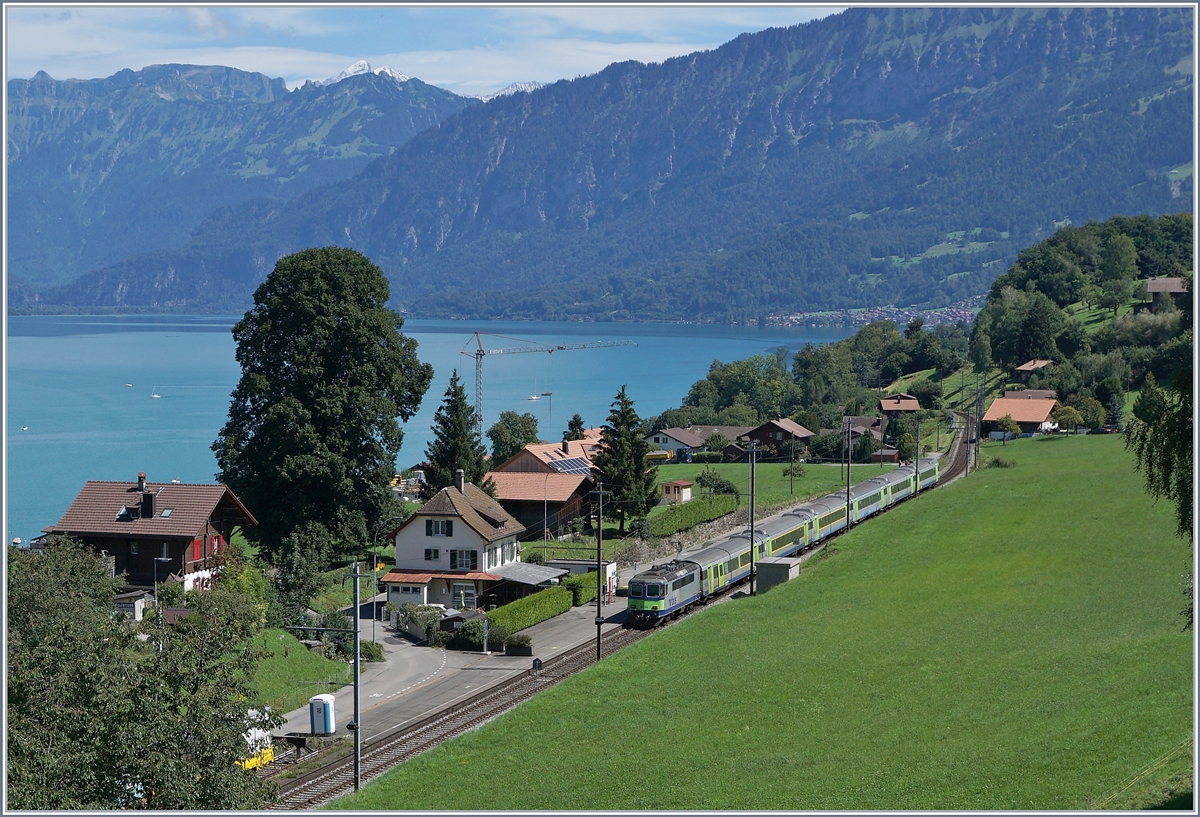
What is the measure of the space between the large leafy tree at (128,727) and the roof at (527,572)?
85.7 ft

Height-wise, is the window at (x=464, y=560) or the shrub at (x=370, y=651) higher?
the window at (x=464, y=560)

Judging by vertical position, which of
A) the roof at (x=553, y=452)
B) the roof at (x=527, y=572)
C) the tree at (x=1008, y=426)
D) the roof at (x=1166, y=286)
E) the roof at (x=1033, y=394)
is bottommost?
the roof at (x=527, y=572)

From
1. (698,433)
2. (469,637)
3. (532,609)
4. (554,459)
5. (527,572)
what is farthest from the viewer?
(698,433)

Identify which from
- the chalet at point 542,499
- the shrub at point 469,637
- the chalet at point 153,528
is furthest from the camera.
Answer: the chalet at point 542,499

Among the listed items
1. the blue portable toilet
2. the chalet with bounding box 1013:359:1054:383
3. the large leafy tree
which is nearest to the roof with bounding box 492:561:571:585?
the blue portable toilet

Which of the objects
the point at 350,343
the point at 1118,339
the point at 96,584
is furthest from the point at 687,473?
the point at 96,584

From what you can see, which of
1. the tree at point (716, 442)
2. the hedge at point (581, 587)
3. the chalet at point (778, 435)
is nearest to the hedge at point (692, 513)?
the hedge at point (581, 587)

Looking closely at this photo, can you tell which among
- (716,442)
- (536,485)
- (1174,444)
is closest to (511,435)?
(716,442)

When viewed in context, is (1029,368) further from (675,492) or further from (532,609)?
(532,609)

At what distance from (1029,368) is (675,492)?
47.6 metres

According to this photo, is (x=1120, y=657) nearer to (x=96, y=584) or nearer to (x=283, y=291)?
(x=96, y=584)

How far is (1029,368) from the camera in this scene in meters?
112

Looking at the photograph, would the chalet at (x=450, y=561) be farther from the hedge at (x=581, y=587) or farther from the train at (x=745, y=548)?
the train at (x=745, y=548)

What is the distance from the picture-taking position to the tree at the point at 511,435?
286ft
